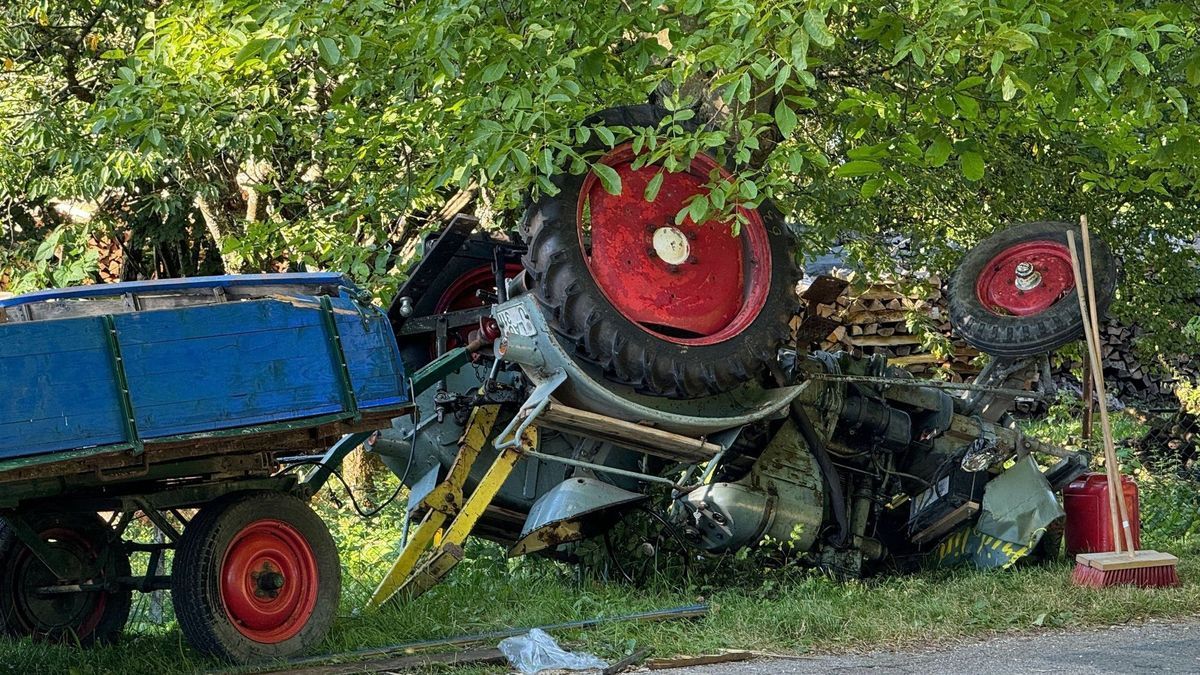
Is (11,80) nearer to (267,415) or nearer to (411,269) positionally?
(411,269)

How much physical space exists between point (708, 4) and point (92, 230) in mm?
7052

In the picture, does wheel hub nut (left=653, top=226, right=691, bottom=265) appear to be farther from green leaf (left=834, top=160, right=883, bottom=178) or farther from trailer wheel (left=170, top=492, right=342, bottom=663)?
trailer wheel (left=170, top=492, right=342, bottom=663)

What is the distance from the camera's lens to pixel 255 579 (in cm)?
643

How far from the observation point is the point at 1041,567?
321 inches

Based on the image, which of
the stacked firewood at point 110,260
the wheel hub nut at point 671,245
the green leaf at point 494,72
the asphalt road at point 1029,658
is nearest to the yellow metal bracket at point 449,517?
the wheel hub nut at point 671,245

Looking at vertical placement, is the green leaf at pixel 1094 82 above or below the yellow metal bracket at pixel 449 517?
above

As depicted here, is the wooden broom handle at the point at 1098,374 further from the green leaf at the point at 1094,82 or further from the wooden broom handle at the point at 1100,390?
the green leaf at the point at 1094,82

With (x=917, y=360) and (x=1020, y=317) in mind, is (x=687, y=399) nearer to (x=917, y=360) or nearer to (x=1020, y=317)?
(x=1020, y=317)

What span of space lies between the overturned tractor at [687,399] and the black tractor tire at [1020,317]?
0.05 ft

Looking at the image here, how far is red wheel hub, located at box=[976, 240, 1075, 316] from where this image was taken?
8156mm

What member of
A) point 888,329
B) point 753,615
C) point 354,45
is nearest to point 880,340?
point 888,329

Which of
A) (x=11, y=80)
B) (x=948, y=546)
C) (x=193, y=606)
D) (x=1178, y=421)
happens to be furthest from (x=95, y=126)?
(x=1178, y=421)

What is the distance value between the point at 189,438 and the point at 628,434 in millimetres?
2447

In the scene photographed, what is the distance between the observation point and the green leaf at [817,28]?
6100 mm
